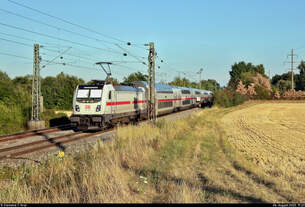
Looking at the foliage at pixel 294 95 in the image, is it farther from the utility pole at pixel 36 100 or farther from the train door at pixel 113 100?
the utility pole at pixel 36 100

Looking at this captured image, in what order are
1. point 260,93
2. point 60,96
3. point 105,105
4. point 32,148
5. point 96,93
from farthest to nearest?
point 260,93 → point 60,96 → point 96,93 → point 105,105 → point 32,148

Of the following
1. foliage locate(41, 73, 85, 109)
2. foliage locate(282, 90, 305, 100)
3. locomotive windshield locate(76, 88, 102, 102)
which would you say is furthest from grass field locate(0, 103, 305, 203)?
foliage locate(282, 90, 305, 100)

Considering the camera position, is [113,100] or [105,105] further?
[113,100]

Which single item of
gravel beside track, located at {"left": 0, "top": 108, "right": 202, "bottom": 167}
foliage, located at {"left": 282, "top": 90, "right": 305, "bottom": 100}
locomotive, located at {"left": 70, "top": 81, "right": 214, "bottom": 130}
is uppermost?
foliage, located at {"left": 282, "top": 90, "right": 305, "bottom": 100}

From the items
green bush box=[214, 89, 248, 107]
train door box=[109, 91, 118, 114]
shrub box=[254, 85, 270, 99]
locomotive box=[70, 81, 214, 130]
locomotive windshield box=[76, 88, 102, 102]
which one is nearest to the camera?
locomotive box=[70, 81, 214, 130]

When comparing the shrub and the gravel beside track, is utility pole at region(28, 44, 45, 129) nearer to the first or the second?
the gravel beside track

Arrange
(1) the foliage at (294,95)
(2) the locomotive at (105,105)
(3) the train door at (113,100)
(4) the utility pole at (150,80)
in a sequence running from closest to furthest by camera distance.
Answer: (2) the locomotive at (105,105)
(3) the train door at (113,100)
(4) the utility pole at (150,80)
(1) the foliage at (294,95)

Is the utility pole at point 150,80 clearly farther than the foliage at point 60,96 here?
No

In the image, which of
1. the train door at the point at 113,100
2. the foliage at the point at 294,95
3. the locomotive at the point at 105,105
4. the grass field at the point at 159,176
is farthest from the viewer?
the foliage at the point at 294,95

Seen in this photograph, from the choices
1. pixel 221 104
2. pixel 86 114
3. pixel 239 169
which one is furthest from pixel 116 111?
pixel 221 104

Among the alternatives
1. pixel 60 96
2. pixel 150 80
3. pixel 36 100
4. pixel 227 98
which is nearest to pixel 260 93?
pixel 227 98

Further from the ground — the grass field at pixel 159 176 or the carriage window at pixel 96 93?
the carriage window at pixel 96 93

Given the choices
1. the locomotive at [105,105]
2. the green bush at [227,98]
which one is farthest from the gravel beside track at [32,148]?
the green bush at [227,98]

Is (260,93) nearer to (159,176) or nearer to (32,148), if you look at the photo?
(32,148)
